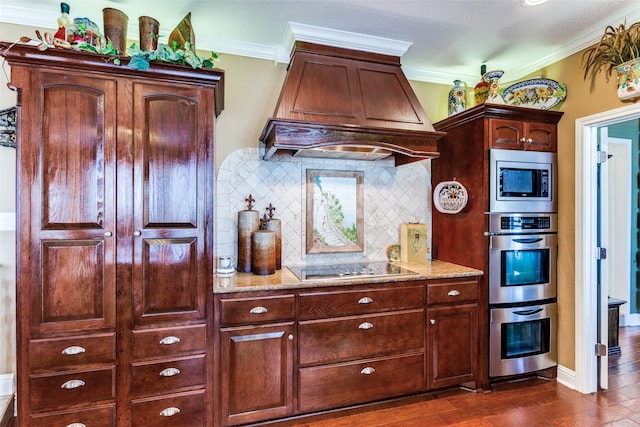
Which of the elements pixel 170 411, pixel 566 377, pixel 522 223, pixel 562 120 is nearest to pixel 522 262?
pixel 522 223

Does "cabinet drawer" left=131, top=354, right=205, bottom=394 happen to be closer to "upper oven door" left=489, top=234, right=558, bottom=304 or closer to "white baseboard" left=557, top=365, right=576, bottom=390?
"upper oven door" left=489, top=234, right=558, bottom=304

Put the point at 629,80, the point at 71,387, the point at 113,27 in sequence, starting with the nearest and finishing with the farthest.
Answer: the point at 71,387 → the point at 113,27 → the point at 629,80

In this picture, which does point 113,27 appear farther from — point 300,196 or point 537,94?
point 537,94

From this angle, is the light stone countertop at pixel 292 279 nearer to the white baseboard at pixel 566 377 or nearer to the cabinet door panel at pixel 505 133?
the cabinet door panel at pixel 505 133

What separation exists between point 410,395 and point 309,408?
77 centimetres

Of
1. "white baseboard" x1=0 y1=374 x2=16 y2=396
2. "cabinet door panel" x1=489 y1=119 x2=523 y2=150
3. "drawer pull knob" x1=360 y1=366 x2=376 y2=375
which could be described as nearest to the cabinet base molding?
"drawer pull knob" x1=360 y1=366 x2=376 y2=375

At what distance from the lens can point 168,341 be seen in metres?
1.93

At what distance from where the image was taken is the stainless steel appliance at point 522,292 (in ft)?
8.45

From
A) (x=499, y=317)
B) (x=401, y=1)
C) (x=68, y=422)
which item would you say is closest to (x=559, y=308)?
(x=499, y=317)

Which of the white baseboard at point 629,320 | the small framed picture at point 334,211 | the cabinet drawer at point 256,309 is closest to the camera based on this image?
the cabinet drawer at point 256,309

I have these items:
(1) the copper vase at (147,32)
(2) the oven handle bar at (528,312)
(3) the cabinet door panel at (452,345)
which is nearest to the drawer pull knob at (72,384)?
(1) the copper vase at (147,32)

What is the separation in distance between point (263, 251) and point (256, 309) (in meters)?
0.44

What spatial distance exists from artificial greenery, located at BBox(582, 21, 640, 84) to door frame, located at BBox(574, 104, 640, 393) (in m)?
0.36

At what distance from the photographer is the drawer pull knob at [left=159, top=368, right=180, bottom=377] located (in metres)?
1.92
